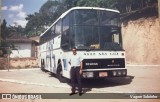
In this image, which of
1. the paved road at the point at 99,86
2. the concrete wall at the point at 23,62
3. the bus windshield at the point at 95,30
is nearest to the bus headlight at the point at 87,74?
the paved road at the point at 99,86

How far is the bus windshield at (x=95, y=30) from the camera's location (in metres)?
7.54

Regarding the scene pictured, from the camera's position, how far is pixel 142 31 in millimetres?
17766

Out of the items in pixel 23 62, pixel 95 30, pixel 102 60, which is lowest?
pixel 23 62

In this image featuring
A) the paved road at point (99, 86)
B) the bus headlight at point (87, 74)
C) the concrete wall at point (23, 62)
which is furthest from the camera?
the concrete wall at point (23, 62)

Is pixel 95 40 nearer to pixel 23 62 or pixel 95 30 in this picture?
pixel 95 30

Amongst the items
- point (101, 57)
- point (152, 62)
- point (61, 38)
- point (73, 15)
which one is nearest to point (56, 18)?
point (61, 38)

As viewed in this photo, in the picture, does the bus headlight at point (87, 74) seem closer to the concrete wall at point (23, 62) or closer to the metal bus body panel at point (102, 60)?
the metal bus body panel at point (102, 60)

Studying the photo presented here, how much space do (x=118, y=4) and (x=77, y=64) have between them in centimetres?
1045

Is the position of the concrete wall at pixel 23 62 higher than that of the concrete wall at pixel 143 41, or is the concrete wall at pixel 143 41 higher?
the concrete wall at pixel 143 41

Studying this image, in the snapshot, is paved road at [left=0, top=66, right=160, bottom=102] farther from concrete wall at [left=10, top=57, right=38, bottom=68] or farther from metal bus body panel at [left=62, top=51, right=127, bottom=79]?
concrete wall at [left=10, top=57, right=38, bottom=68]

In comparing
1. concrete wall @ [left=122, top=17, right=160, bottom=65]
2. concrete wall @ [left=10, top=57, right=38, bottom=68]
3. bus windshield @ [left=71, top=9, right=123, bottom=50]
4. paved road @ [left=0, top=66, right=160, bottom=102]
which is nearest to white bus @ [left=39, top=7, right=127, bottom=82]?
bus windshield @ [left=71, top=9, right=123, bottom=50]

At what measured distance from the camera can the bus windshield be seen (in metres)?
7.54

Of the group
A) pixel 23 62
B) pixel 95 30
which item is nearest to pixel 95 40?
pixel 95 30

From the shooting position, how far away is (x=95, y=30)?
25.3 feet
